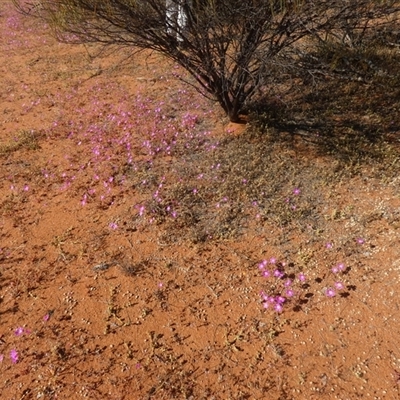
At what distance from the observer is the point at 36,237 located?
4445 millimetres

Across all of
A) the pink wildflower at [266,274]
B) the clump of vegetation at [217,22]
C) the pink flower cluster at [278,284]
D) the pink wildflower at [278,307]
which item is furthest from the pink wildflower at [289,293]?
the clump of vegetation at [217,22]

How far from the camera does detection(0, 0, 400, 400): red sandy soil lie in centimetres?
292

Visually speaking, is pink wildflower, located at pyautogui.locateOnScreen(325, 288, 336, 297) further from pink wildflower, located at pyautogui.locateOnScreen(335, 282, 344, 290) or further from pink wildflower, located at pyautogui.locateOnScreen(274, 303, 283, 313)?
pink wildflower, located at pyautogui.locateOnScreen(274, 303, 283, 313)

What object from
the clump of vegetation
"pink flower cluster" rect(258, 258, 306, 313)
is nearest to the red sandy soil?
"pink flower cluster" rect(258, 258, 306, 313)

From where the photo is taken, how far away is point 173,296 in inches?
140

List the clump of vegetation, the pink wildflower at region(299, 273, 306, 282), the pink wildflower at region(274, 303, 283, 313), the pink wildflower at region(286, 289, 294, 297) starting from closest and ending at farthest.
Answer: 1. the pink wildflower at region(274, 303, 283, 313)
2. the pink wildflower at region(286, 289, 294, 297)
3. the pink wildflower at region(299, 273, 306, 282)
4. the clump of vegetation

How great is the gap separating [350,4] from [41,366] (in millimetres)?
5365

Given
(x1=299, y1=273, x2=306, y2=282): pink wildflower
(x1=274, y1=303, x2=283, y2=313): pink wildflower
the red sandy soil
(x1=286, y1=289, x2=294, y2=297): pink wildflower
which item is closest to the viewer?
the red sandy soil

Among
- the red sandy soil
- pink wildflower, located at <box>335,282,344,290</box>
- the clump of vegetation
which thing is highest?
the clump of vegetation

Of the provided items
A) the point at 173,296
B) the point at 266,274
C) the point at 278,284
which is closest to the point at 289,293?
the point at 278,284

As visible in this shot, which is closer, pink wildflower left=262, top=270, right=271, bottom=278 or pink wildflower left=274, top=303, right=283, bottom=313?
pink wildflower left=274, top=303, right=283, bottom=313

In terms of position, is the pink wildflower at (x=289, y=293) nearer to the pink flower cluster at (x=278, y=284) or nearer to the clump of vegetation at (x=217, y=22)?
the pink flower cluster at (x=278, y=284)

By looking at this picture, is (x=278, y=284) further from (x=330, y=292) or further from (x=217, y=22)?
(x=217, y=22)

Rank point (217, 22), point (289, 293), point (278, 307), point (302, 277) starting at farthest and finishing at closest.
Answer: point (217, 22), point (302, 277), point (289, 293), point (278, 307)
